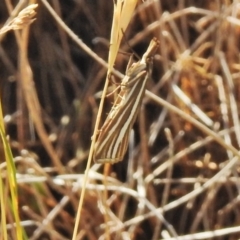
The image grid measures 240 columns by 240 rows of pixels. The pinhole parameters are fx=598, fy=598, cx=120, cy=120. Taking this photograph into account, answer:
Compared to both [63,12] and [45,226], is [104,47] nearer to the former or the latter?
[63,12]

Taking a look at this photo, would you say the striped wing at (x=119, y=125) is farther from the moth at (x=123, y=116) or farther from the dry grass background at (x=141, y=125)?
the dry grass background at (x=141, y=125)

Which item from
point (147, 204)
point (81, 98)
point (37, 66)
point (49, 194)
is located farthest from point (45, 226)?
point (37, 66)

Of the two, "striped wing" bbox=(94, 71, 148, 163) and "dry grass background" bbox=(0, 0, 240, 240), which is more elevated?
"striped wing" bbox=(94, 71, 148, 163)

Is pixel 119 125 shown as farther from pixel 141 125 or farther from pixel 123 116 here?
pixel 141 125

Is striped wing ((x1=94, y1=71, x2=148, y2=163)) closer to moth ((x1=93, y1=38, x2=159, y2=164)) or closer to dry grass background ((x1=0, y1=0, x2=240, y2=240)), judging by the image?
moth ((x1=93, y1=38, x2=159, y2=164))

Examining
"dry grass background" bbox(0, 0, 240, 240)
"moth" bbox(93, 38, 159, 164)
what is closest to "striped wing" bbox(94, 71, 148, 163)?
"moth" bbox(93, 38, 159, 164)

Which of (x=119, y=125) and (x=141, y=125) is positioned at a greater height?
(x=119, y=125)

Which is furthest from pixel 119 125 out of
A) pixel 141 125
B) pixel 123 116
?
pixel 141 125
